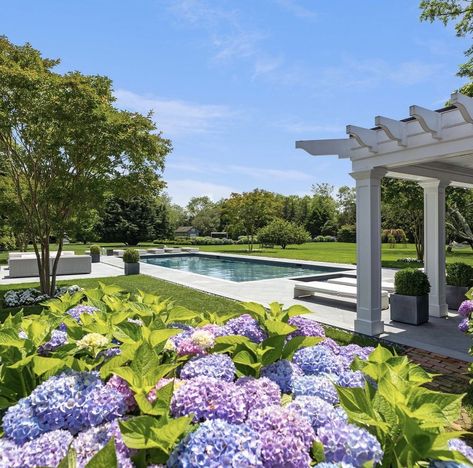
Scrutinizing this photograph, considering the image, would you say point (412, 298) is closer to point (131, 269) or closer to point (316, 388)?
point (316, 388)

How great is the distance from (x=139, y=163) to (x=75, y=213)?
98.7 inches

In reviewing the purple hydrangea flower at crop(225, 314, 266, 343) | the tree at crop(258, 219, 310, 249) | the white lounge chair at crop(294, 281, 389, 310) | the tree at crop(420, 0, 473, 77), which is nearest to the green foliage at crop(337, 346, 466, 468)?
the purple hydrangea flower at crop(225, 314, 266, 343)

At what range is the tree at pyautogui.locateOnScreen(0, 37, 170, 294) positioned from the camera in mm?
8031

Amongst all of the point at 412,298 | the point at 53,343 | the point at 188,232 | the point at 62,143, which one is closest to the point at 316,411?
the point at 53,343

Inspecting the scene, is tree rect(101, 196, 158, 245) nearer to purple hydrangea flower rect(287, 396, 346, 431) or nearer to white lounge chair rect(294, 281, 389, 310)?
white lounge chair rect(294, 281, 389, 310)

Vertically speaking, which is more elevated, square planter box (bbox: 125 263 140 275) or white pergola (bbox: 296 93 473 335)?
white pergola (bbox: 296 93 473 335)

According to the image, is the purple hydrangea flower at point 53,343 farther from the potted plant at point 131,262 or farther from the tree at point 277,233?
the tree at point 277,233

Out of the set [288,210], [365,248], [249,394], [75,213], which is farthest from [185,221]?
[249,394]

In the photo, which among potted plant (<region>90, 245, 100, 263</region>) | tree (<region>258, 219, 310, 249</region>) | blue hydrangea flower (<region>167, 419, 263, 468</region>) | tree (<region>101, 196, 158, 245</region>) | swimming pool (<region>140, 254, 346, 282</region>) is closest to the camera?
blue hydrangea flower (<region>167, 419, 263, 468</region>)

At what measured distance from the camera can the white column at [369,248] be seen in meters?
5.92

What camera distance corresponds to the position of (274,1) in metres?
7.75

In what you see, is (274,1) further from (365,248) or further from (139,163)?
(365,248)

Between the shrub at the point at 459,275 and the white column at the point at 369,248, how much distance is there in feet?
9.87

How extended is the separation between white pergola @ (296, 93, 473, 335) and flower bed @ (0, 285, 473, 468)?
167 inches
